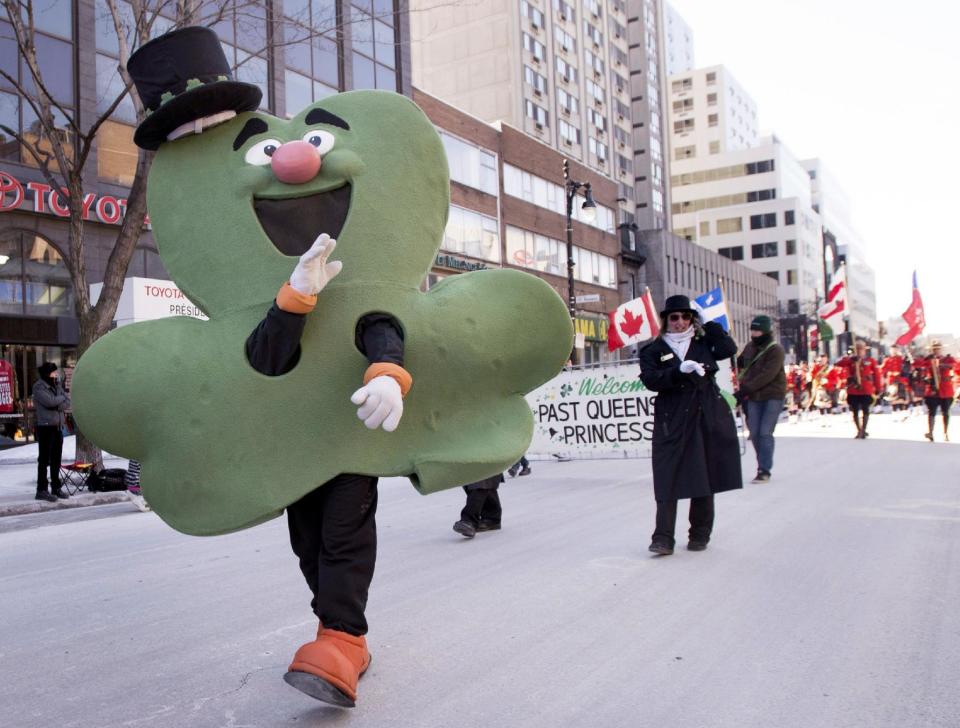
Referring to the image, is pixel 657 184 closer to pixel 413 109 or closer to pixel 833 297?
pixel 833 297

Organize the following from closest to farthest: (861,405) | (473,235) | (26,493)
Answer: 1. (26,493)
2. (861,405)
3. (473,235)

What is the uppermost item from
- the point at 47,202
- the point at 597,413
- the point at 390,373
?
the point at 47,202

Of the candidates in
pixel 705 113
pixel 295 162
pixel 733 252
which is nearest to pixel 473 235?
pixel 295 162

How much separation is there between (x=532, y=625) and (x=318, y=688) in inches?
61.4

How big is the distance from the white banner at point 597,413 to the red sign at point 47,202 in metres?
11.2

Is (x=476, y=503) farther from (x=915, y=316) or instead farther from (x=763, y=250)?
(x=763, y=250)

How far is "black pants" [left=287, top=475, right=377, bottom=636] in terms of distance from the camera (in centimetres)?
304

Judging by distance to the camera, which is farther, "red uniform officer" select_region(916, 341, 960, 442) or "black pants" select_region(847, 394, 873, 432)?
"black pants" select_region(847, 394, 873, 432)

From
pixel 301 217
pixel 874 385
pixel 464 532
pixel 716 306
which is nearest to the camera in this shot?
pixel 301 217

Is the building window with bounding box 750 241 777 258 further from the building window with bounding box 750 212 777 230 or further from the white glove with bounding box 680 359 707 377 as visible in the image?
the white glove with bounding box 680 359 707 377

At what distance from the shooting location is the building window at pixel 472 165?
33.5 meters

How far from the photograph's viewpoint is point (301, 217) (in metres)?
3.19

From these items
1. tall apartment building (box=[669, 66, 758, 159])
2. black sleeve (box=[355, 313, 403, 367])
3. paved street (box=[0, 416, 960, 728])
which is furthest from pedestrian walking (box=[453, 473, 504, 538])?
tall apartment building (box=[669, 66, 758, 159])

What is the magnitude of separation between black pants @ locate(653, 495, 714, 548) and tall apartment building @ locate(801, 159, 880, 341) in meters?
105
